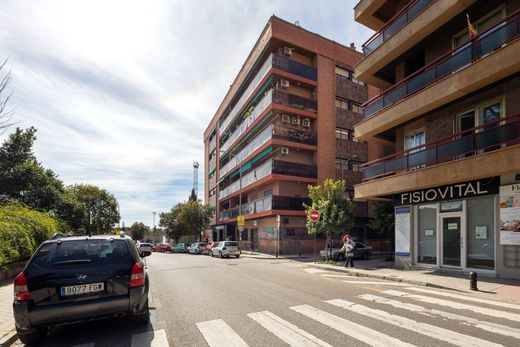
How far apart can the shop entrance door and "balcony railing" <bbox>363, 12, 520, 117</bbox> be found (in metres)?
5.83

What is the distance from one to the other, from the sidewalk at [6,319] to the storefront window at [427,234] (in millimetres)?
14546

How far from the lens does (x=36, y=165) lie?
27.4 m

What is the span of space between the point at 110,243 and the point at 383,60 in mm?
15904

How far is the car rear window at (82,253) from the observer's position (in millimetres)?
5250

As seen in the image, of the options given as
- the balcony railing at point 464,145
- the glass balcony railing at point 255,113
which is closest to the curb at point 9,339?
the balcony railing at point 464,145

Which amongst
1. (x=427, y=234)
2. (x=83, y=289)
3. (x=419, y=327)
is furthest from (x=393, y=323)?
(x=427, y=234)

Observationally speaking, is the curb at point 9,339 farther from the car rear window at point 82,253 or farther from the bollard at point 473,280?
the bollard at point 473,280

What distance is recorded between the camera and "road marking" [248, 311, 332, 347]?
4.93m

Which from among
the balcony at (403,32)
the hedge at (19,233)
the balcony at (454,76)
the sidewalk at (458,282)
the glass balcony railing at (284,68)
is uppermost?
the glass balcony railing at (284,68)

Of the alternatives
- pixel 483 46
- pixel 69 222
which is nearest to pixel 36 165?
pixel 69 222

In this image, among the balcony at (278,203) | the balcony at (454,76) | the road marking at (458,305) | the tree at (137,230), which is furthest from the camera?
the tree at (137,230)

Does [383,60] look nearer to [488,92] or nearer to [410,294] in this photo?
[488,92]

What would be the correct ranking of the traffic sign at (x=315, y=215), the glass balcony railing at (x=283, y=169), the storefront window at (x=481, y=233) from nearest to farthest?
1. the storefront window at (x=481, y=233)
2. the traffic sign at (x=315, y=215)
3. the glass balcony railing at (x=283, y=169)

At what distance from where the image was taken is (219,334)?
534 centimetres
